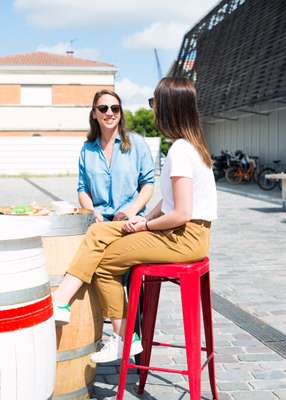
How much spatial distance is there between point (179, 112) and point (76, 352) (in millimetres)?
1386

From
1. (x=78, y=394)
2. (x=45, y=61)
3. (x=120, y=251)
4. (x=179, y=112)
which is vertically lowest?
(x=78, y=394)

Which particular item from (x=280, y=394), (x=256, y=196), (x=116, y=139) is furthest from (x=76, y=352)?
(x=256, y=196)

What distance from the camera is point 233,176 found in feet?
91.0

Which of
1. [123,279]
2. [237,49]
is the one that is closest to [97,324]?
[123,279]

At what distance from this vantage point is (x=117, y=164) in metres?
4.41

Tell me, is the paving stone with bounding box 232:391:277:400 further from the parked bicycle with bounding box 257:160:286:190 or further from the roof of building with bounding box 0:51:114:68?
the roof of building with bounding box 0:51:114:68

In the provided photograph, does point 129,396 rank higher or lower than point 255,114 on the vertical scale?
lower

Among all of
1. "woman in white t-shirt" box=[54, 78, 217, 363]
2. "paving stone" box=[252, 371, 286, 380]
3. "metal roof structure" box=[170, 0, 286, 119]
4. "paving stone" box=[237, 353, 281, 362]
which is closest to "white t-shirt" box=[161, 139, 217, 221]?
"woman in white t-shirt" box=[54, 78, 217, 363]

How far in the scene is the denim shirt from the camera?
4.42m

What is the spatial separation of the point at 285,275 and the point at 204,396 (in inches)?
166

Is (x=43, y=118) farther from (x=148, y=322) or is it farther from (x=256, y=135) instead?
(x=148, y=322)

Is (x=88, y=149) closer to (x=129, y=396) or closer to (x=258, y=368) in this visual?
(x=129, y=396)

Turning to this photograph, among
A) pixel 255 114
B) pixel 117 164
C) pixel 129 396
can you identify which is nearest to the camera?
pixel 129 396

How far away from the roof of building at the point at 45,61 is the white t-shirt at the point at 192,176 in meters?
47.1
